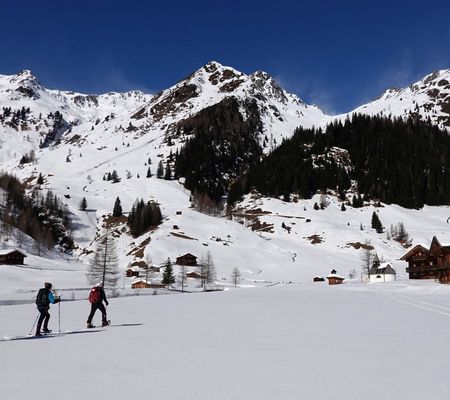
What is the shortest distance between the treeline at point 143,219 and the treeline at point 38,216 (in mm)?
25807

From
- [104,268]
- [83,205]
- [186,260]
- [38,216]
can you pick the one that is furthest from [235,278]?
[83,205]

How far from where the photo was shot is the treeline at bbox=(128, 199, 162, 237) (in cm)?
16038

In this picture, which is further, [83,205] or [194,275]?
[83,205]

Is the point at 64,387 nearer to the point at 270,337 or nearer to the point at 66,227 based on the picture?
the point at 270,337

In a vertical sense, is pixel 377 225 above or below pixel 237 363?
above

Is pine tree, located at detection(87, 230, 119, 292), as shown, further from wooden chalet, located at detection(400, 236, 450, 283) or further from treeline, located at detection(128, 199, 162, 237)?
treeline, located at detection(128, 199, 162, 237)

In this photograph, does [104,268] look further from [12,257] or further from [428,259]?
[428,259]

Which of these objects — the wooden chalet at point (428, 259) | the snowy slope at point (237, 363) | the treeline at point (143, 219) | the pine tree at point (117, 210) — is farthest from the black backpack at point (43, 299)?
the pine tree at point (117, 210)

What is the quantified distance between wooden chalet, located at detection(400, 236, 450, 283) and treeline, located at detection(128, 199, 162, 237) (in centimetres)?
8915

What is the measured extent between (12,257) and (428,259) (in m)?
92.2

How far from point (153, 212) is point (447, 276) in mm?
115788

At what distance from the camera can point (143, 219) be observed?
16212 cm

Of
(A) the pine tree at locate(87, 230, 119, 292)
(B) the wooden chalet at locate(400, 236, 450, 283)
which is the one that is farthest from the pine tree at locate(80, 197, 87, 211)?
(B) the wooden chalet at locate(400, 236, 450, 283)

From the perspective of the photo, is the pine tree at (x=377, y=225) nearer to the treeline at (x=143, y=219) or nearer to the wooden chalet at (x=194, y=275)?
the treeline at (x=143, y=219)
